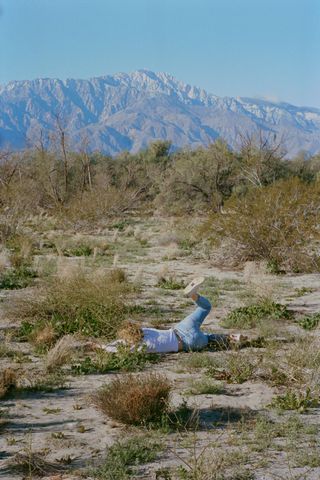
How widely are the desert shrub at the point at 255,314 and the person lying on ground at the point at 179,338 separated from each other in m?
1.20

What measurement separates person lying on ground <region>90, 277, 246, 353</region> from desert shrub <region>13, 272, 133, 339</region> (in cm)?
70

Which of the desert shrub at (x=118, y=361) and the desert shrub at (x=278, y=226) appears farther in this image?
the desert shrub at (x=278, y=226)

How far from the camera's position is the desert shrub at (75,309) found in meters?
8.91

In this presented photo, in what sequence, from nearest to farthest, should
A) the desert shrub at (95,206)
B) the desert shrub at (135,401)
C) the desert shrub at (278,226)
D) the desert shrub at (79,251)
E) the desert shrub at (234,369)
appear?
the desert shrub at (135,401) → the desert shrub at (234,369) → the desert shrub at (278,226) → the desert shrub at (79,251) → the desert shrub at (95,206)

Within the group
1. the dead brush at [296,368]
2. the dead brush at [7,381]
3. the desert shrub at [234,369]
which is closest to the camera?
the dead brush at [7,381]

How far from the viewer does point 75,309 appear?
9391 mm

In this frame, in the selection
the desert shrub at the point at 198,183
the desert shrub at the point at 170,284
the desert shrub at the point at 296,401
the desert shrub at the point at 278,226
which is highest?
the desert shrub at the point at 198,183

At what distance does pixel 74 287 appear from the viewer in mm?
9688

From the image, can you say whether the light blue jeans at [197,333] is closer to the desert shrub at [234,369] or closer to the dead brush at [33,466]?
the desert shrub at [234,369]

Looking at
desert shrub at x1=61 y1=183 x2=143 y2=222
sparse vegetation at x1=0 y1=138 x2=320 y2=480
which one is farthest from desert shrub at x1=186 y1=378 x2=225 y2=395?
desert shrub at x1=61 y1=183 x2=143 y2=222

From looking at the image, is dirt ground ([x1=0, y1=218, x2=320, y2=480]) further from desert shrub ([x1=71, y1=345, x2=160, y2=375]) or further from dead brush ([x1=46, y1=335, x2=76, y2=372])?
dead brush ([x1=46, y1=335, x2=76, y2=372])

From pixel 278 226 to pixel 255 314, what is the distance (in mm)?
6125

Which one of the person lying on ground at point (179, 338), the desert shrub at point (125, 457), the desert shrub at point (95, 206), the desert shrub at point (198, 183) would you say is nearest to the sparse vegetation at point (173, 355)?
the desert shrub at point (125, 457)

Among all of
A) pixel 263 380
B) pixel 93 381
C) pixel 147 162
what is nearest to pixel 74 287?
pixel 93 381
